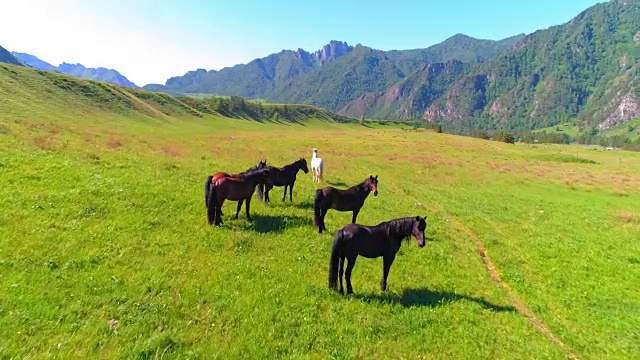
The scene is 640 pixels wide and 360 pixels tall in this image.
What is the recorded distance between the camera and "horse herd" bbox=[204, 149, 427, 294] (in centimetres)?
1274

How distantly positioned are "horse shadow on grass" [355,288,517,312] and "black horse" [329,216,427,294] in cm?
53

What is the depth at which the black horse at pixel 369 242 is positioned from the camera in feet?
41.6

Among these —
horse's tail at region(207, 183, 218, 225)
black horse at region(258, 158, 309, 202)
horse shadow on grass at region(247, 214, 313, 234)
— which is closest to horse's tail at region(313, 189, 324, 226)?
horse shadow on grass at region(247, 214, 313, 234)

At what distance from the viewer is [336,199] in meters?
18.9

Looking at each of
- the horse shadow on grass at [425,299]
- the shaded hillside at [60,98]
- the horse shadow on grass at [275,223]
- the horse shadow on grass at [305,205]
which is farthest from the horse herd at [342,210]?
the shaded hillside at [60,98]

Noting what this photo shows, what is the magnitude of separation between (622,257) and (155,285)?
2643 centimetres

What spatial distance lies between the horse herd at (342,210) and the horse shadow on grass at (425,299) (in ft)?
1.78

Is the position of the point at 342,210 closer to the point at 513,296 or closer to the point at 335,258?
the point at 335,258

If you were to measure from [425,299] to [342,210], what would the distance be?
6.99 m

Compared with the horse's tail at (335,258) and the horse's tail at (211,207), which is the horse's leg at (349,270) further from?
the horse's tail at (211,207)

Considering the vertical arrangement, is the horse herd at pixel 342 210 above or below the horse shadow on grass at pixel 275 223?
above

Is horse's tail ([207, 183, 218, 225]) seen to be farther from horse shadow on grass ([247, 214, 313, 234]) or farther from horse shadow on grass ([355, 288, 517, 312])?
horse shadow on grass ([355, 288, 517, 312])

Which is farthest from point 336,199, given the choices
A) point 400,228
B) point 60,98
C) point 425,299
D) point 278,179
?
point 60,98

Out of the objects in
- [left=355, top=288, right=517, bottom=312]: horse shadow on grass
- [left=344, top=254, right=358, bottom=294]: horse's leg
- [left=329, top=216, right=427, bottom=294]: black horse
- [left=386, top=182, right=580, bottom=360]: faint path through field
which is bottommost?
[left=386, top=182, right=580, bottom=360]: faint path through field
